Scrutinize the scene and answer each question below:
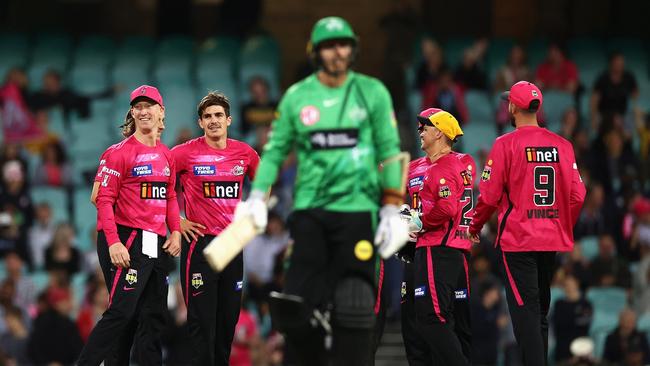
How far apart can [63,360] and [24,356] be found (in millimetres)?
637

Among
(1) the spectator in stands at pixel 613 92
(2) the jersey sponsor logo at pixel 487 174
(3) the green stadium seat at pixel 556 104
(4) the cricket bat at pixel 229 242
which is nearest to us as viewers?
(4) the cricket bat at pixel 229 242

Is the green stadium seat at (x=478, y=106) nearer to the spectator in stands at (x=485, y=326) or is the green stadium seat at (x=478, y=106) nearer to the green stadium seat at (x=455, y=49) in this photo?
the green stadium seat at (x=455, y=49)

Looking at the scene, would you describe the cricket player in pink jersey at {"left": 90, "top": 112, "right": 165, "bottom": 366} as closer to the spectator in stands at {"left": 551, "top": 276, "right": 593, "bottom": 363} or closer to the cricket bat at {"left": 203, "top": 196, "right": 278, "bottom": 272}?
the cricket bat at {"left": 203, "top": 196, "right": 278, "bottom": 272}

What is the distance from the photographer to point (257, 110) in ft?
63.4

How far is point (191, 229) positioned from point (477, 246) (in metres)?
6.66

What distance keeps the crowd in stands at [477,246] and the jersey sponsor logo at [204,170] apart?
5006 millimetres

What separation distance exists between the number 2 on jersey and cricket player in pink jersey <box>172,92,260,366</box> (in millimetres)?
2274

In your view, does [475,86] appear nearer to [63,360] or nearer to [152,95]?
[63,360]

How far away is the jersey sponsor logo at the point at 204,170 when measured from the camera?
10742 millimetres

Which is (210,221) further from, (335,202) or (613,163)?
(613,163)

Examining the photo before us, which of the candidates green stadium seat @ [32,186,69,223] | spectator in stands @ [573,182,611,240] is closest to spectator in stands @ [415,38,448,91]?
spectator in stands @ [573,182,611,240]

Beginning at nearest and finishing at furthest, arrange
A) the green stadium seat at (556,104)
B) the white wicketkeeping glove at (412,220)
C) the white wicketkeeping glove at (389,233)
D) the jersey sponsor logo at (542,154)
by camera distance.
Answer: the white wicketkeeping glove at (389,233)
the jersey sponsor logo at (542,154)
the white wicketkeeping glove at (412,220)
the green stadium seat at (556,104)

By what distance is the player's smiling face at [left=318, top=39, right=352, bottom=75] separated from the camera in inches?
326

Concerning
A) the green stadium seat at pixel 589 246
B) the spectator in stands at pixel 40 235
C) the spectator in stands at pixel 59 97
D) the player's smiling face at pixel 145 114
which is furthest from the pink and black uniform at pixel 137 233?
the spectator in stands at pixel 59 97
